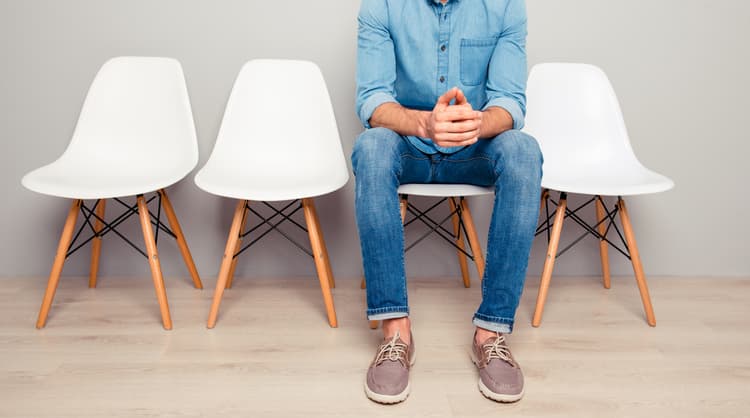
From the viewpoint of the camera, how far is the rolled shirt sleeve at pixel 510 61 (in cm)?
173

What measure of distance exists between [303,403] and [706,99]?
5.92 feet

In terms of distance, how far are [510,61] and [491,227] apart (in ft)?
1.72

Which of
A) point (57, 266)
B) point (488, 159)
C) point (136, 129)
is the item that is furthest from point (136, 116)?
point (488, 159)

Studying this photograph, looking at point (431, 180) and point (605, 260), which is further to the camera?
point (605, 260)

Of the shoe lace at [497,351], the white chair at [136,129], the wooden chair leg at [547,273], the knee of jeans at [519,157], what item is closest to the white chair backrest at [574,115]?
the wooden chair leg at [547,273]

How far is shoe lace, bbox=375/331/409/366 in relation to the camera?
4.83 ft

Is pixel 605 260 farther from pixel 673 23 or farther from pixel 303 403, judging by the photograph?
pixel 303 403

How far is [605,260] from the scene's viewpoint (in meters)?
2.18

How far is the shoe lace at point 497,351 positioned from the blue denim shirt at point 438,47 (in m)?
0.53

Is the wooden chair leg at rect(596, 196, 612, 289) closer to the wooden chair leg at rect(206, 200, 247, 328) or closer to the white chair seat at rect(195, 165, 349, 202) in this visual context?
the white chair seat at rect(195, 165, 349, 202)

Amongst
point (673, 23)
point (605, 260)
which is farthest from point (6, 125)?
point (673, 23)

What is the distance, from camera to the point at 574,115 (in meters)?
2.08

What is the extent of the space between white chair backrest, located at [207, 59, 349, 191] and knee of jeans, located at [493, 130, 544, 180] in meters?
0.62

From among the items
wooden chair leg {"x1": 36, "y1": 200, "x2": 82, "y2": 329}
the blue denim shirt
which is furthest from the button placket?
wooden chair leg {"x1": 36, "y1": 200, "x2": 82, "y2": 329}
